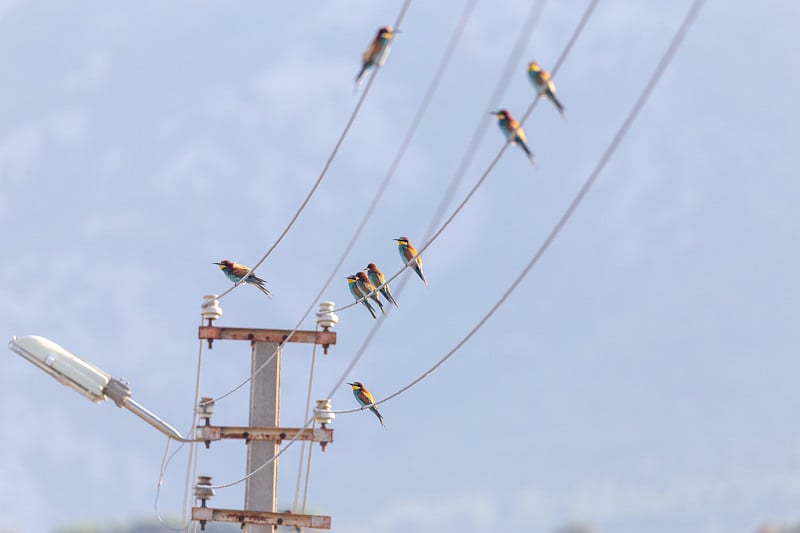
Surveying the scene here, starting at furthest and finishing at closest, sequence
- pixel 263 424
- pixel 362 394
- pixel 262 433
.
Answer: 1. pixel 362 394
2. pixel 263 424
3. pixel 262 433

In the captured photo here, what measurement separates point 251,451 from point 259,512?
74cm

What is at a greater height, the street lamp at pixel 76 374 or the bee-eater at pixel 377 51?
the bee-eater at pixel 377 51

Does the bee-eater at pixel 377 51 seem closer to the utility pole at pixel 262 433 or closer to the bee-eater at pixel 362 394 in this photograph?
the utility pole at pixel 262 433

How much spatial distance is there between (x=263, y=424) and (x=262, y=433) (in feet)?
0.68

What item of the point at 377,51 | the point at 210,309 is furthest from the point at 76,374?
the point at 377,51

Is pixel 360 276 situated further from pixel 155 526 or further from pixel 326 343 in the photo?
pixel 155 526

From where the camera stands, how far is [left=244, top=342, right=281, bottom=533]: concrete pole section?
21.7 meters

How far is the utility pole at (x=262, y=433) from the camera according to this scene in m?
21.5

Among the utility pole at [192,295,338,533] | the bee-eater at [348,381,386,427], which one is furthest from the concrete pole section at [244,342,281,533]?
the bee-eater at [348,381,386,427]

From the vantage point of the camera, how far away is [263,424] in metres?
21.9

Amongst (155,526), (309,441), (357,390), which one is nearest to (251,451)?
(309,441)

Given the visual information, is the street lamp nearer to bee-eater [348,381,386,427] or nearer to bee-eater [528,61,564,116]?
bee-eater [348,381,386,427]

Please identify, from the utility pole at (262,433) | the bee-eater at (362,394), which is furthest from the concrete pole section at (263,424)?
the bee-eater at (362,394)

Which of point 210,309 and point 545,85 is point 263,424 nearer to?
point 210,309
